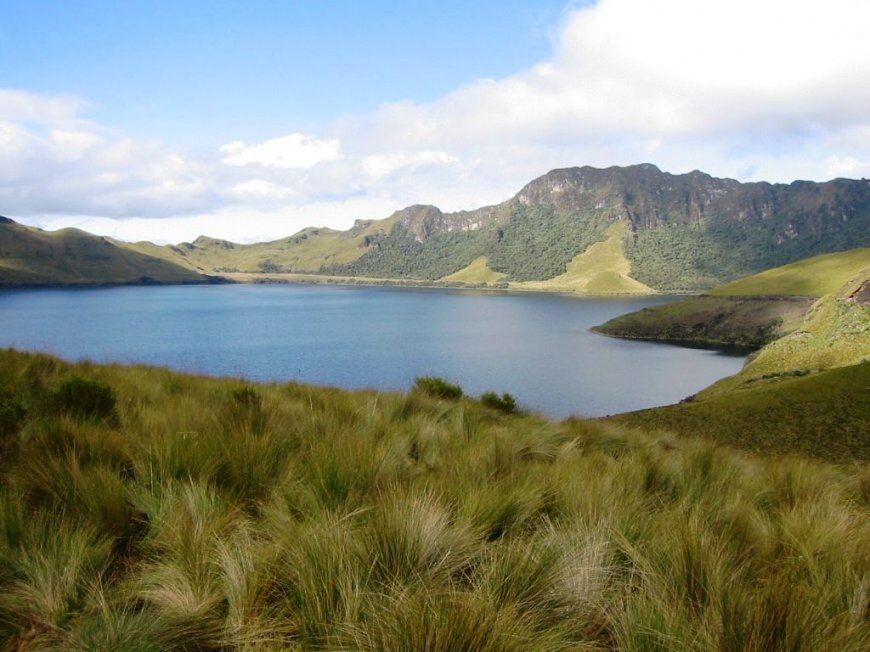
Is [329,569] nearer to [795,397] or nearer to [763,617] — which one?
[763,617]

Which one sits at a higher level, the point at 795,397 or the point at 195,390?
the point at 195,390

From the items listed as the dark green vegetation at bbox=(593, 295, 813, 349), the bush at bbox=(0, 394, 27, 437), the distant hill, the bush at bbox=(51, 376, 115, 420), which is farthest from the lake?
the bush at bbox=(0, 394, 27, 437)

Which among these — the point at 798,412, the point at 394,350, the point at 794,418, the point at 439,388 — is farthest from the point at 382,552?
the point at 394,350

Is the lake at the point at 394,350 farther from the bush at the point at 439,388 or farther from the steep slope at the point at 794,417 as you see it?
the bush at the point at 439,388

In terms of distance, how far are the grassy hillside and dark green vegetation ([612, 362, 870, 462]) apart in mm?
97431

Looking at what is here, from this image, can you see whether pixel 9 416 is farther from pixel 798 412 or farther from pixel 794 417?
pixel 798 412

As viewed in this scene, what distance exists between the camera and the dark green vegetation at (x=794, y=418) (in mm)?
17719

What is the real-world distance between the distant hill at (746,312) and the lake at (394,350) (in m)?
11.7

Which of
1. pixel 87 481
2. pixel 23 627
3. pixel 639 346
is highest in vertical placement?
pixel 87 481

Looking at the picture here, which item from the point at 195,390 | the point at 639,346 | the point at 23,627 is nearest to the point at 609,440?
the point at 195,390

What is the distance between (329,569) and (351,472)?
149 centimetres

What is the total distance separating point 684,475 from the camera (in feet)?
16.4

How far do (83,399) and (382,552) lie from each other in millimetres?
4873

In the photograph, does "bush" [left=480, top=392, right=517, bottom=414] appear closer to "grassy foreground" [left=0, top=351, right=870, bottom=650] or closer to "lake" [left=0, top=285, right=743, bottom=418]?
"grassy foreground" [left=0, top=351, right=870, bottom=650]
